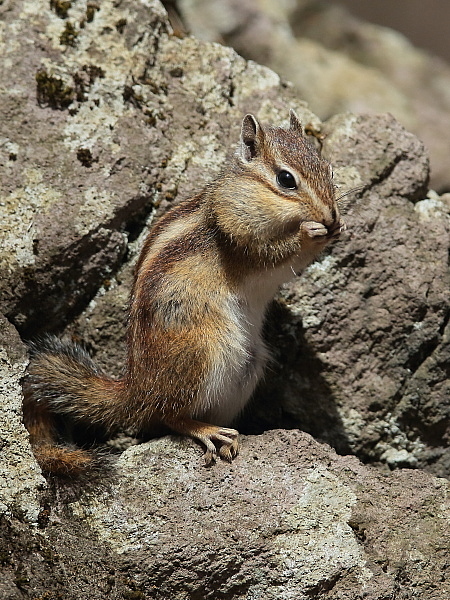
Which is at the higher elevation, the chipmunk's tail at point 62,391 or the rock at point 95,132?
the rock at point 95,132

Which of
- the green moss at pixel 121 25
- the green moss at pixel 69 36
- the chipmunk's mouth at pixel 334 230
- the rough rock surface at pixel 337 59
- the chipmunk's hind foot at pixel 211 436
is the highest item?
the rough rock surface at pixel 337 59

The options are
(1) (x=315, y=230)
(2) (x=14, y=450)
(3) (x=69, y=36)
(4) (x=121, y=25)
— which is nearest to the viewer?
(2) (x=14, y=450)

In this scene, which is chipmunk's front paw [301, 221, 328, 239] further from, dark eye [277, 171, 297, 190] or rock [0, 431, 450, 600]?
Result: rock [0, 431, 450, 600]

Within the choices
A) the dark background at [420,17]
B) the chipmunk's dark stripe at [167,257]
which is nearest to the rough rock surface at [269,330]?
the chipmunk's dark stripe at [167,257]

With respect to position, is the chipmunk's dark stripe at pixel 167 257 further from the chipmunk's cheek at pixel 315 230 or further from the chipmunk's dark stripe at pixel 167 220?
the chipmunk's cheek at pixel 315 230

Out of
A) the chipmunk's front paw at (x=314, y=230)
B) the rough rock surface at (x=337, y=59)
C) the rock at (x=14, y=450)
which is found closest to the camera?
the rock at (x=14, y=450)

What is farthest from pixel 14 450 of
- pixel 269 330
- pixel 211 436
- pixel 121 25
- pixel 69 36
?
pixel 121 25

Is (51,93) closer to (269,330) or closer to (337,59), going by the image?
(269,330)
